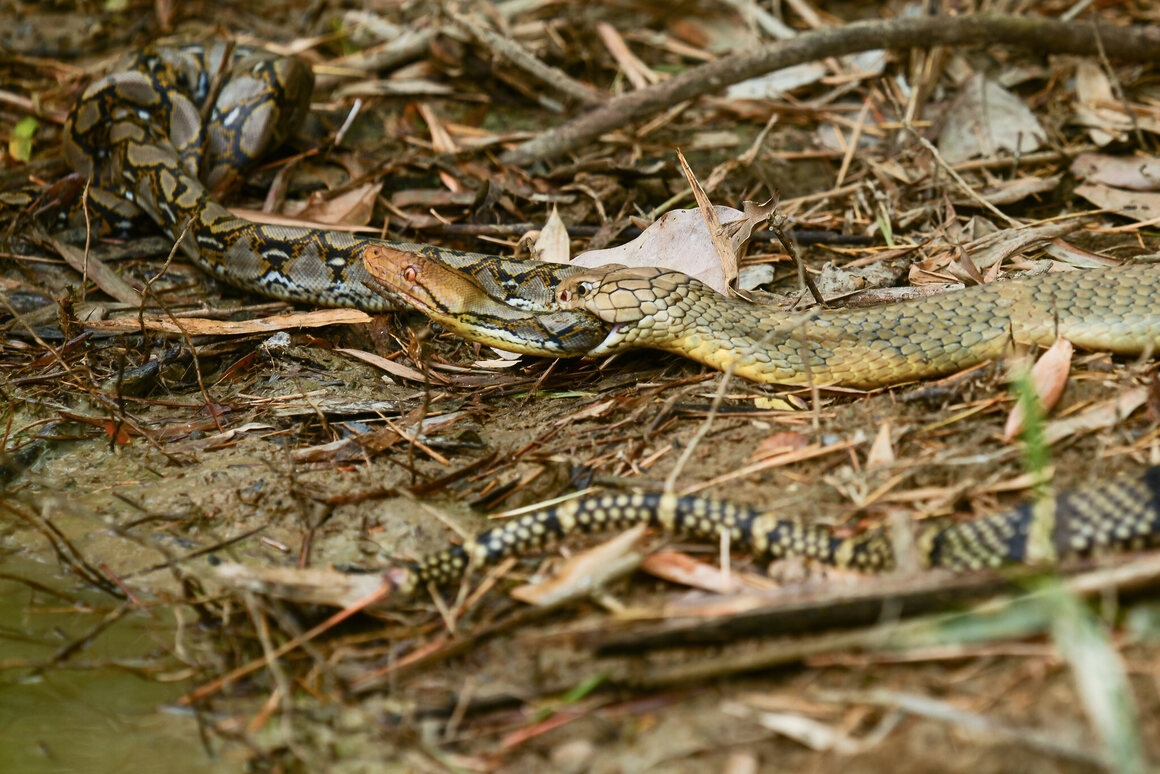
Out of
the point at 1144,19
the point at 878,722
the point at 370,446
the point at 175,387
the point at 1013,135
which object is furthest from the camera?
the point at 1144,19

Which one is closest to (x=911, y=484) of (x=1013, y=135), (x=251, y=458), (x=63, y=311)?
(x=251, y=458)

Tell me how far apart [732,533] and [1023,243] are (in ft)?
11.2

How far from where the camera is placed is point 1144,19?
26.7 feet

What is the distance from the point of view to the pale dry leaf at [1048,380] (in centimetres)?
446

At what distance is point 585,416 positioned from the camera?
5.23 metres

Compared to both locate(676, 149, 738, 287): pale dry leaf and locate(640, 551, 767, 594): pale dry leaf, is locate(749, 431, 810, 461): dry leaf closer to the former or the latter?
locate(640, 551, 767, 594): pale dry leaf

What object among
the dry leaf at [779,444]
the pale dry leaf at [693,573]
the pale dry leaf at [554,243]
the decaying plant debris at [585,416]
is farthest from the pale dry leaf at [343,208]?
the pale dry leaf at [693,573]

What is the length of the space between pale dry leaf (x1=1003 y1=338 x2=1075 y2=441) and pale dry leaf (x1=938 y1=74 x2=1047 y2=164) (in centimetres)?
294

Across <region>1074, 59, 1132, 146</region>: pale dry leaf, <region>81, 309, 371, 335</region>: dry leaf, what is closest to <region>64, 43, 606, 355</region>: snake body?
<region>81, 309, 371, 335</region>: dry leaf

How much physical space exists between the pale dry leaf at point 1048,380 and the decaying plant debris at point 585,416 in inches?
2.3

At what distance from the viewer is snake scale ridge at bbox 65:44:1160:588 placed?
12.6ft

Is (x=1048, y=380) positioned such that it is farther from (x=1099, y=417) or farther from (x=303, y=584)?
(x=303, y=584)

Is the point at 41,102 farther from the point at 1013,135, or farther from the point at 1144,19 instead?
the point at 1144,19

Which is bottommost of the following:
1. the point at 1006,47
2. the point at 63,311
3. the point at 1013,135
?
the point at 63,311
